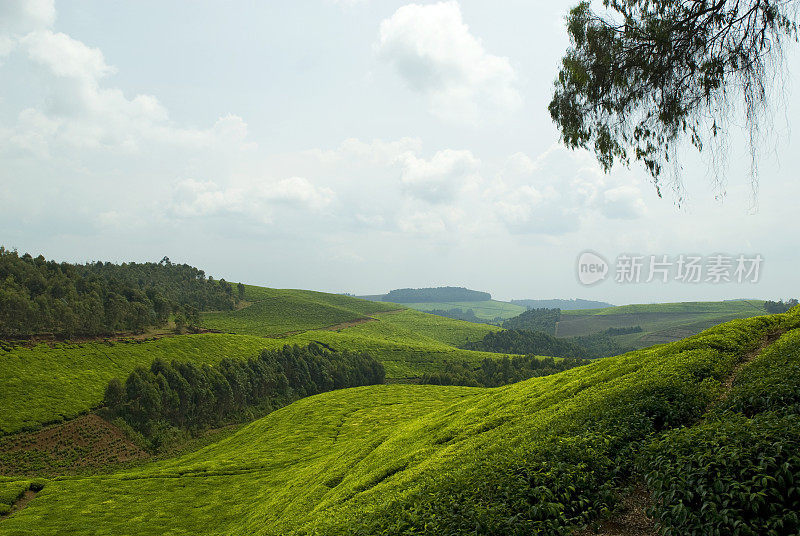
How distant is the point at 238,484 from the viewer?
61031 millimetres

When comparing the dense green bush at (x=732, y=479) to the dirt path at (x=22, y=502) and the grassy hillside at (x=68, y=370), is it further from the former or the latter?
the grassy hillside at (x=68, y=370)

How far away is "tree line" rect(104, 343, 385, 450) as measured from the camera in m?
116

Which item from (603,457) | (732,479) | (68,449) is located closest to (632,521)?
(603,457)

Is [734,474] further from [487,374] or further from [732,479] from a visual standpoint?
[487,374]

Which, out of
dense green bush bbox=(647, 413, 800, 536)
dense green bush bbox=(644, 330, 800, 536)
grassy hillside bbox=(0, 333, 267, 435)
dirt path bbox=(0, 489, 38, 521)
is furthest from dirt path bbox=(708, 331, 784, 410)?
grassy hillside bbox=(0, 333, 267, 435)

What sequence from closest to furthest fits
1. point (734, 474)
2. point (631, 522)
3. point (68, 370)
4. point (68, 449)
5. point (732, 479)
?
1. point (732, 479)
2. point (734, 474)
3. point (631, 522)
4. point (68, 449)
5. point (68, 370)

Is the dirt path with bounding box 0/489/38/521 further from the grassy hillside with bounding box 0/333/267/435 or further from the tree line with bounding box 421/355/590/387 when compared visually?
the tree line with bounding box 421/355/590/387

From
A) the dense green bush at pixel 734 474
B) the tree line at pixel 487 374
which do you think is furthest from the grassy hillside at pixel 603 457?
the tree line at pixel 487 374

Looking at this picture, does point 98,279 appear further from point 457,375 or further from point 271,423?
point 457,375

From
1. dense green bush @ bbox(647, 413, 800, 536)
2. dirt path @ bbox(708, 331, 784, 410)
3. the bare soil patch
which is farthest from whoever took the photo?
the bare soil patch

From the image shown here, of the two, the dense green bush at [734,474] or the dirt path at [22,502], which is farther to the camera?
the dirt path at [22,502]

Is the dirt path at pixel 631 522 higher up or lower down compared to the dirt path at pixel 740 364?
lower down

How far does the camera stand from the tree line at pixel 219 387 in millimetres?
115562

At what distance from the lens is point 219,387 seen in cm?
13225
